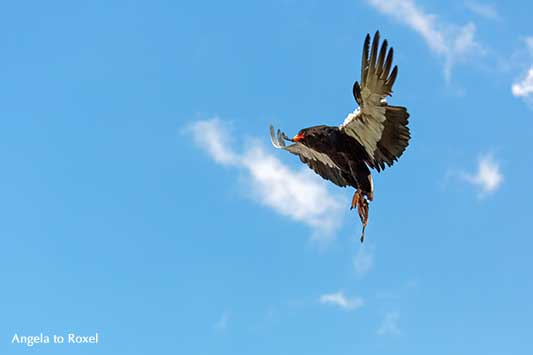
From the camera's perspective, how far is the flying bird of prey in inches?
619

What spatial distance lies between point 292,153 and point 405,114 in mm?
3543

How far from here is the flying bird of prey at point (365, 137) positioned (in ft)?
51.6

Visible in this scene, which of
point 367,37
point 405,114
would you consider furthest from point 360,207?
point 367,37

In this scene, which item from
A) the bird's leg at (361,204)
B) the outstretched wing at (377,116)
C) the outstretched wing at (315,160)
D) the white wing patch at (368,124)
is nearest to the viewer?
the outstretched wing at (377,116)

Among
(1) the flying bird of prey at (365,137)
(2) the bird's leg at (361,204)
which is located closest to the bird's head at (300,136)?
(1) the flying bird of prey at (365,137)

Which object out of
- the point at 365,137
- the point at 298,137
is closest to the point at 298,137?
the point at 298,137

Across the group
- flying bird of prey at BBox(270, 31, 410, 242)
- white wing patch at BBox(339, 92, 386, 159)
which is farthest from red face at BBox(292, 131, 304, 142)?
white wing patch at BBox(339, 92, 386, 159)

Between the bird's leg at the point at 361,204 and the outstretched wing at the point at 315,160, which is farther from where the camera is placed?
the outstretched wing at the point at 315,160

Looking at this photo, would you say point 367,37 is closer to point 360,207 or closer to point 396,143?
point 396,143

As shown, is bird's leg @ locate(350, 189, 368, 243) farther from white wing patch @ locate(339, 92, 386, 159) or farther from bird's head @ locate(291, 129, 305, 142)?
bird's head @ locate(291, 129, 305, 142)

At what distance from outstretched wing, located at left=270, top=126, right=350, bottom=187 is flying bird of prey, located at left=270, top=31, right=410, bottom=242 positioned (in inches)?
20.1

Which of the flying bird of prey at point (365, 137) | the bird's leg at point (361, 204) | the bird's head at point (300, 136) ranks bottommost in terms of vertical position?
the bird's leg at point (361, 204)

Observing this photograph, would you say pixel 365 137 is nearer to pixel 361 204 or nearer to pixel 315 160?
pixel 361 204

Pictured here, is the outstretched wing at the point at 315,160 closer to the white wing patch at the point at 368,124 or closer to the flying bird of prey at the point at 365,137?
the flying bird of prey at the point at 365,137
